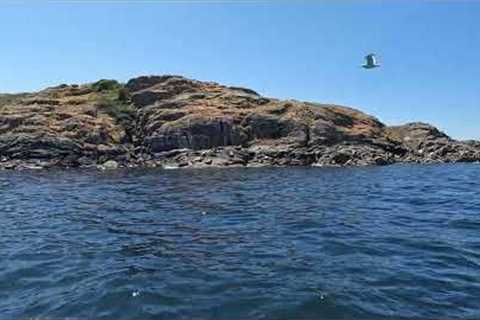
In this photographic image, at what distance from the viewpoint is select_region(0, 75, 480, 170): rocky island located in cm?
6606

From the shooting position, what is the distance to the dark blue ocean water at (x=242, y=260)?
31.7 feet

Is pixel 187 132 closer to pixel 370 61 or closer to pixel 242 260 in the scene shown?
pixel 370 61

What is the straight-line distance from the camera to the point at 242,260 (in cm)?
1286

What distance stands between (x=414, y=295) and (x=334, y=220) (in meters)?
8.76

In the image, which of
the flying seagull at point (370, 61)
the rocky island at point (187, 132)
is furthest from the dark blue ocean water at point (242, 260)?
the rocky island at point (187, 132)

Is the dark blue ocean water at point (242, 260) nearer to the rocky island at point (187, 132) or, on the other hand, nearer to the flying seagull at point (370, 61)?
the flying seagull at point (370, 61)

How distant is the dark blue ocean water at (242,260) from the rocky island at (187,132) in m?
42.1

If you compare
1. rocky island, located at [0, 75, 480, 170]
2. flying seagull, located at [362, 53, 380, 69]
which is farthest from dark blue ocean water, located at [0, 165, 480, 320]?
rocky island, located at [0, 75, 480, 170]

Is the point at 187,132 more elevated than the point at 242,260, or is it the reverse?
the point at 187,132

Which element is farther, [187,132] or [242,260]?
[187,132]

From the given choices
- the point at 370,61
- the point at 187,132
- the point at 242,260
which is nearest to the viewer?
the point at 242,260

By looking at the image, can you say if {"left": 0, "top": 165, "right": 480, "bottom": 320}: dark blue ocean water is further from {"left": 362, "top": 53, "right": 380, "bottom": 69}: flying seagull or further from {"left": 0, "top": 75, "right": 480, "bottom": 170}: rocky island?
{"left": 0, "top": 75, "right": 480, "bottom": 170}: rocky island

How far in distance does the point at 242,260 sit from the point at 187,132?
191ft

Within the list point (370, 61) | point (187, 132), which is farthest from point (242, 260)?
point (187, 132)
